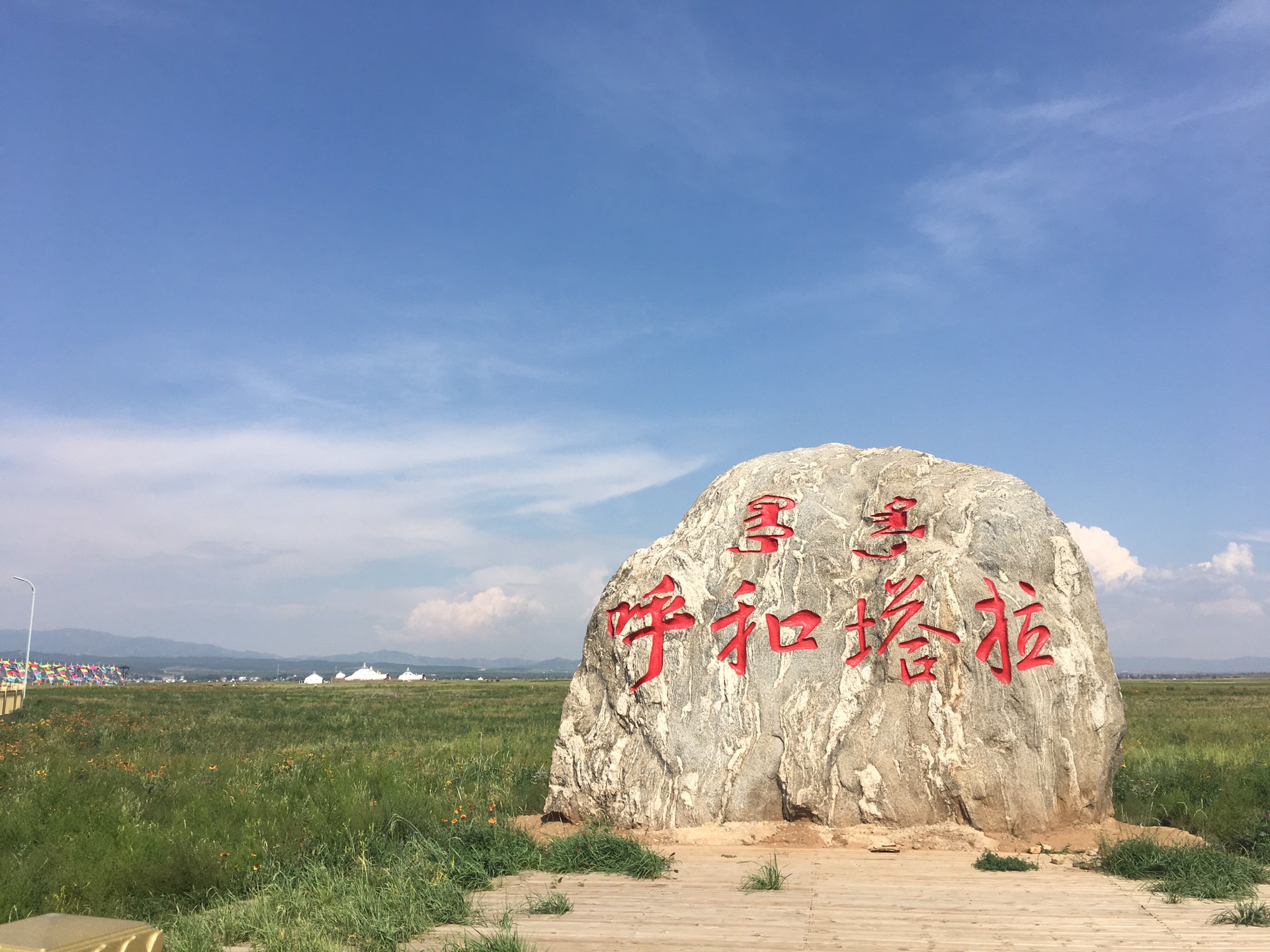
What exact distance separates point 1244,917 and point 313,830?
9253 millimetres

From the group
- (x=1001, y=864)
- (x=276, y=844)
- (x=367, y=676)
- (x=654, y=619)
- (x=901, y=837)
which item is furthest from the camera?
(x=367, y=676)

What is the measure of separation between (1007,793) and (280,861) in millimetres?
8165

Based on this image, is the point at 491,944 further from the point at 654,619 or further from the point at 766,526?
the point at 766,526

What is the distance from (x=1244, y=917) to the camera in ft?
23.4

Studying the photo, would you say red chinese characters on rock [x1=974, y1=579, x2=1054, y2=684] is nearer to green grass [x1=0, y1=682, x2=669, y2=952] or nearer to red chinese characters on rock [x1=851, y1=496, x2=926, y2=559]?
red chinese characters on rock [x1=851, y1=496, x2=926, y2=559]

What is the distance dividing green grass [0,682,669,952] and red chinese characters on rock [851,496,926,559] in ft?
16.3

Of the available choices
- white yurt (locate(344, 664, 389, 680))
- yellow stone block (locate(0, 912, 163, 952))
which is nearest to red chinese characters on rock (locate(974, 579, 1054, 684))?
yellow stone block (locate(0, 912, 163, 952))

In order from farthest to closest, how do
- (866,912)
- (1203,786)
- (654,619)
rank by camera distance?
1. (1203,786)
2. (654,619)
3. (866,912)

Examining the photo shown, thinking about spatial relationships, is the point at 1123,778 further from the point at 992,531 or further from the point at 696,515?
the point at 696,515

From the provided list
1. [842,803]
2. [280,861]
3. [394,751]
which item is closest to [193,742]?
[394,751]

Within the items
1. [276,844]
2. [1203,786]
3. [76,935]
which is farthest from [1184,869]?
[276,844]

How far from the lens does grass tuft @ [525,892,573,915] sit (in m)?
7.58

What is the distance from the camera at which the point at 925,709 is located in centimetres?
1075

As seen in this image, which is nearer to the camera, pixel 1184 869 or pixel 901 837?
pixel 1184 869
